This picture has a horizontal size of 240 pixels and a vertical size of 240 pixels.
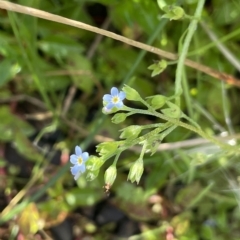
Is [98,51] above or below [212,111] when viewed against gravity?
above

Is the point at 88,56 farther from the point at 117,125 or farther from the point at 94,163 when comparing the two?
the point at 94,163

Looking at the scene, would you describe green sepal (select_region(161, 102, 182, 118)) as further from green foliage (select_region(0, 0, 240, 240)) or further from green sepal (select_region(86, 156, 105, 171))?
green foliage (select_region(0, 0, 240, 240))

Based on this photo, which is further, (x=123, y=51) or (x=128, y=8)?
(x=123, y=51)

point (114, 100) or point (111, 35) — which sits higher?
point (111, 35)

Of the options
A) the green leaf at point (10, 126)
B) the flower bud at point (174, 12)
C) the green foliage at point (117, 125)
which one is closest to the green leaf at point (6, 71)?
the green foliage at point (117, 125)

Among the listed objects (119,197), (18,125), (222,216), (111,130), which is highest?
(18,125)

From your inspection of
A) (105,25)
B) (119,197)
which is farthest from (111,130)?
(105,25)

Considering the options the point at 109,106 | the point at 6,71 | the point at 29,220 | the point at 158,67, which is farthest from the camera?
the point at 29,220

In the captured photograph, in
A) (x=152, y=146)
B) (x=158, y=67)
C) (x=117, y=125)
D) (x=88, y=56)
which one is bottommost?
(x=152, y=146)

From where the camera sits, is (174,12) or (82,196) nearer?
(174,12)

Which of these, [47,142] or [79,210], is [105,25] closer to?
[47,142]

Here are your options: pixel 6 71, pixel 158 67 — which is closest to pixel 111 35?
pixel 158 67
